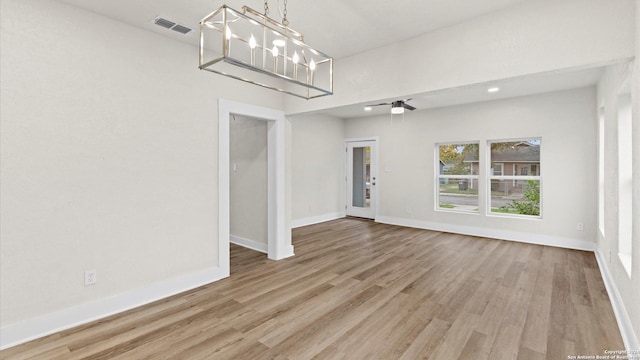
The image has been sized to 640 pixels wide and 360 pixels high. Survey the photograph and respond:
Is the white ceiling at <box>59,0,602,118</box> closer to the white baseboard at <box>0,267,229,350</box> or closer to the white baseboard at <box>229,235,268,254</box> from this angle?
the white baseboard at <box>0,267,229,350</box>

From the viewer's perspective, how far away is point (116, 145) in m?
2.79

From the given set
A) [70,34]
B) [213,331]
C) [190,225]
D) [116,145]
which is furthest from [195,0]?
[213,331]

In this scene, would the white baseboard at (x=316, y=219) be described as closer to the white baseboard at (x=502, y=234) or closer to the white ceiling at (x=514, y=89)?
the white baseboard at (x=502, y=234)

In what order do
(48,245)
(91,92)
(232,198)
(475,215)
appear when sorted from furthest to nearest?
(475,215), (232,198), (91,92), (48,245)

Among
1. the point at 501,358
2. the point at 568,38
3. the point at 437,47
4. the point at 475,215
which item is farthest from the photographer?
the point at 475,215

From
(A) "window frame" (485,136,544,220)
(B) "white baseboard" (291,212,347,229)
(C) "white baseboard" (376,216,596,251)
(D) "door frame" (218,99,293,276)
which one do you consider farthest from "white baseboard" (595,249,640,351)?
(B) "white baseboard" (291,212,347,229)

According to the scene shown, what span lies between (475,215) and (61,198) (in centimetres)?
633

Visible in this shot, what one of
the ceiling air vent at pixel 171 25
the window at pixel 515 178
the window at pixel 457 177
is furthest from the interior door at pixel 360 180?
the ceiling air vent at pixel 171 25

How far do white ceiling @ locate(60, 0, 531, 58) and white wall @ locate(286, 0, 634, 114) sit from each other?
146mm

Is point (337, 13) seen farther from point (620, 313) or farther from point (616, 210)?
point (620, 313)

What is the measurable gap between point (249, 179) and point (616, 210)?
4504mm

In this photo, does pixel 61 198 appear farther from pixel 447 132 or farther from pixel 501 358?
pixel 447 132

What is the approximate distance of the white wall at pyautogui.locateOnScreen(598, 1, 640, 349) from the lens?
199 centimetres

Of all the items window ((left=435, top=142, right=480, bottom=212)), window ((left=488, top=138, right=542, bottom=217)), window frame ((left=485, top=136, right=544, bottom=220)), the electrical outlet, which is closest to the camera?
the electrical outlet
